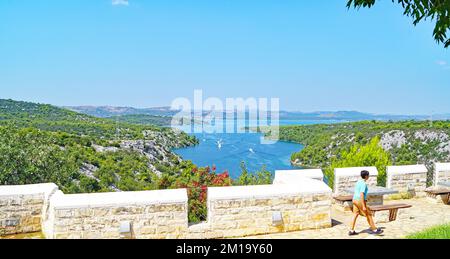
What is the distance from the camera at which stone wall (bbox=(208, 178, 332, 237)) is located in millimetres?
6477

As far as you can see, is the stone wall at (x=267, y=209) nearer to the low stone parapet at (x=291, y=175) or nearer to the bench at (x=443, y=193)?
the low stone parapet at (x=291, y=175)

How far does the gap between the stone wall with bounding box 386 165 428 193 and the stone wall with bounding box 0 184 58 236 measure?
25.5 feet

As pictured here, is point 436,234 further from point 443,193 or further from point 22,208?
point 22,208

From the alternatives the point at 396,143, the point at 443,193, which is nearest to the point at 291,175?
Result: the point at 443,193

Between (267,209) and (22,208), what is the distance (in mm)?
4098

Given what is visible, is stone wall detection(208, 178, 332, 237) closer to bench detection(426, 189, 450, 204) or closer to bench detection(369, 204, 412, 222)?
bench detection(369, 204, 412, 222)

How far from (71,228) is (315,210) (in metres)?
4.05

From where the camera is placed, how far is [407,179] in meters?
10.1

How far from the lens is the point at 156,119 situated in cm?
6688

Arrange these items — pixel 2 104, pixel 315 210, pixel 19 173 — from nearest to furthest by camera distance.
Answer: pixel 315 210 < pixel 19 173 < pixel 2 104

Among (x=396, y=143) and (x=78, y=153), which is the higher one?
(x=78, y=153)
